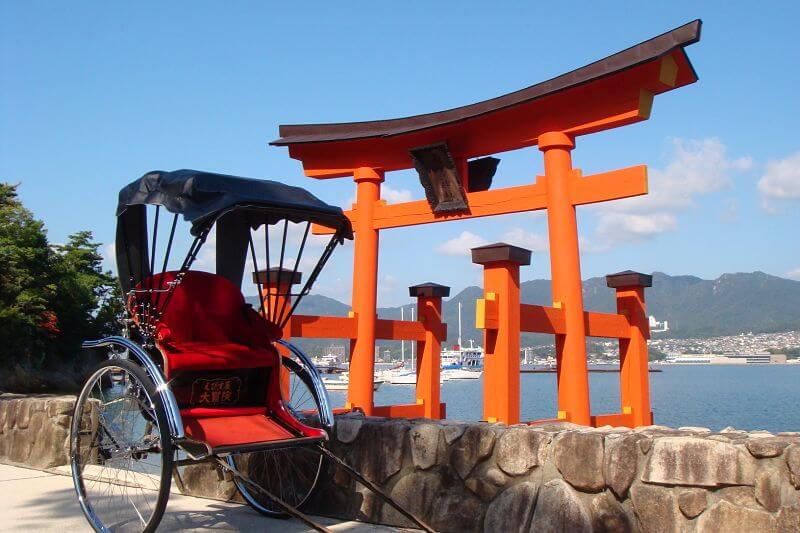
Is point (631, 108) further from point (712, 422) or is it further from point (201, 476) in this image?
point (712, 422)

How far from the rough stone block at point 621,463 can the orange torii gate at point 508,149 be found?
4432 millimetres

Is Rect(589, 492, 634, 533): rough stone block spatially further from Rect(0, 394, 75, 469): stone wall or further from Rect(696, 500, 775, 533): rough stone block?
Rect(0, 394, 75, 469): stone wall

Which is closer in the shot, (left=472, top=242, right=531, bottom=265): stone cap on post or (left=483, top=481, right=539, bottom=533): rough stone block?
(left=483, top=481, right=539, bottom=533): rough stone block

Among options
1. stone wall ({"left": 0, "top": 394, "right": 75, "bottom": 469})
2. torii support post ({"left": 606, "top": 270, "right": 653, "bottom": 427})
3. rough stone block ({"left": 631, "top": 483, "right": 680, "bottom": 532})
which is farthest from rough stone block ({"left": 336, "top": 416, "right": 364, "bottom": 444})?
torii support post ({"left": 606, "top": 270, "right": 653, "bottom": 427})

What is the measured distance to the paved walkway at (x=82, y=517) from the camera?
4.15 m

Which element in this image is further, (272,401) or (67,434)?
(67,434)

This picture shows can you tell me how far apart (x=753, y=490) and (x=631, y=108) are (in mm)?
5691

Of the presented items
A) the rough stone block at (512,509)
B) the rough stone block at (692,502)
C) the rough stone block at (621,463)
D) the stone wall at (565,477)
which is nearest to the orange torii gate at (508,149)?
the stone wall at (565,477)

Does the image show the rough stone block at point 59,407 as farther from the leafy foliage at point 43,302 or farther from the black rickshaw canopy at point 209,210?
the leafy foliage at point 43,302

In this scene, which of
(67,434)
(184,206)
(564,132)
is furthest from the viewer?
(564,132)

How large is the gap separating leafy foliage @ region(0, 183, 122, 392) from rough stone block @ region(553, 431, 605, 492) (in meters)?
30.3

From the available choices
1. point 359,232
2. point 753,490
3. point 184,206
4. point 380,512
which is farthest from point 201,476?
point 359,232

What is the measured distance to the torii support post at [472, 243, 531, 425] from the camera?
25.4 ft

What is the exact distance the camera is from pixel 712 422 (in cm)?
1977
